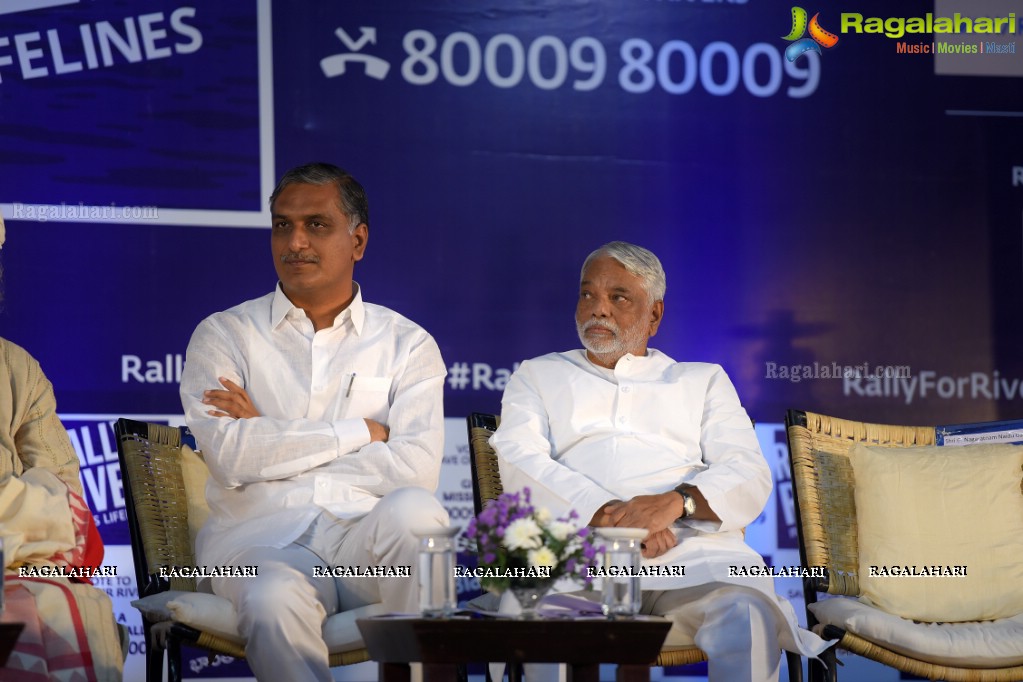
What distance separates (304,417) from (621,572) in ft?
5.14

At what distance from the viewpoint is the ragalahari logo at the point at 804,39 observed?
6059 mm

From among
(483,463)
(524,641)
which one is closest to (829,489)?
(483,463)

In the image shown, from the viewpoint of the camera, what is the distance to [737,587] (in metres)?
4.13

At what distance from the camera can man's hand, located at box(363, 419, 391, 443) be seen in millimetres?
4434

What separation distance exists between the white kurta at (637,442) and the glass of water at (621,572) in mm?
915

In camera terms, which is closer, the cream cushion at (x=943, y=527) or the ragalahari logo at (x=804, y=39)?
the cream cushion at (x=943, y=527)

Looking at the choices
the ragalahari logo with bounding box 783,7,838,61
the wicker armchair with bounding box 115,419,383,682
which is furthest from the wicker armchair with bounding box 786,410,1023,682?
the ragalahari logo with bounding box 783,7,838,61

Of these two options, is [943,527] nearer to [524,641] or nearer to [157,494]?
[524,641]

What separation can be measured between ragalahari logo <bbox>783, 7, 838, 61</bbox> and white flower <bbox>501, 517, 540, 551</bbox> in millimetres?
3414

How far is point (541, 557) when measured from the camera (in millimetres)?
3311

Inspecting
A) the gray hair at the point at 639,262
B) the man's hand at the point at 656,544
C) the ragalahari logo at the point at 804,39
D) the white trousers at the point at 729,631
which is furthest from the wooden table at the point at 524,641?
the ragalahari logo at the point at 804,39

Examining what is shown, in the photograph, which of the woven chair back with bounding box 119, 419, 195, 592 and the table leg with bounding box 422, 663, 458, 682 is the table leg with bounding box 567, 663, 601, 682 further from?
the woven chair back with bounding box 119, 419, 195, 592

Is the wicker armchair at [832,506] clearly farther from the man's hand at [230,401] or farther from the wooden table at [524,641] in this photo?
the man's hand at [230,401]

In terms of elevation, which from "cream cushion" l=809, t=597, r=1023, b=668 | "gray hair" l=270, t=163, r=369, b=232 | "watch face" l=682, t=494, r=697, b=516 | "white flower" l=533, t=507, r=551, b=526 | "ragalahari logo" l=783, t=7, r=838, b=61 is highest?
"ragalahari logo" l=783, t=7, r=838, b=61
